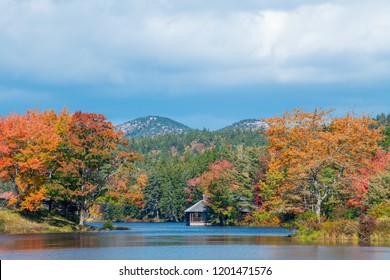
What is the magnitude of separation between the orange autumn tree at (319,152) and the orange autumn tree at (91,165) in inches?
831

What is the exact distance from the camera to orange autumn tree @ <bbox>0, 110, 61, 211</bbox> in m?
72.4

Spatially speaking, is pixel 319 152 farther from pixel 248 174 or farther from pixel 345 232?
pixel 248 174

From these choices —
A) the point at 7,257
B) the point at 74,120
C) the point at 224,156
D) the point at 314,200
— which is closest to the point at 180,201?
the point at 224,156

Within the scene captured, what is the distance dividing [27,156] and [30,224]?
24.8 feet

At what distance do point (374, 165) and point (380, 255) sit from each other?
96.9 ft

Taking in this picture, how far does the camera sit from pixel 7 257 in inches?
1501

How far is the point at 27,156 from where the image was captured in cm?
7294

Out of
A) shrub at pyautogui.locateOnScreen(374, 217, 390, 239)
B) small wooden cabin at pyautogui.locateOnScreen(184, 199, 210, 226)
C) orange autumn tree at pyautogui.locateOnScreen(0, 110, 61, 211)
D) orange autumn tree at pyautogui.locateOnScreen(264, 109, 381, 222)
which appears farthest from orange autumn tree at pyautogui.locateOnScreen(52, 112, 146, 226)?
shrub at pyautogui.locateOnScreen(374, 217, 390, 239)

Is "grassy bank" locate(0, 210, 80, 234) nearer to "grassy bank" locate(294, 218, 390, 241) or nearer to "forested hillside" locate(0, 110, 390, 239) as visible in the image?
"forested hillside" locate(0, 110, 390, 239)

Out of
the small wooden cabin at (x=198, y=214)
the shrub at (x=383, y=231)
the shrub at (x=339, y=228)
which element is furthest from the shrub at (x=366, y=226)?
the small wooden cabin at (x=198, y=214)

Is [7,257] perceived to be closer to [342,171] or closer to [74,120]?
[342,171]

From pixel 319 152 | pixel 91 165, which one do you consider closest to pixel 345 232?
pixel 319 152

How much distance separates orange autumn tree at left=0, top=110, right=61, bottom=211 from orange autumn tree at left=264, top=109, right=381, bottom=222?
2508 cm
